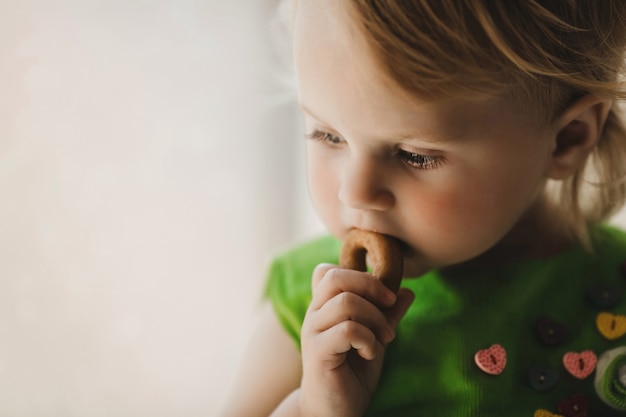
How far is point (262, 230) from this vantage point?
1.42 meters

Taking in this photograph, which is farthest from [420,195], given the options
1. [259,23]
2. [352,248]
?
[259,23]

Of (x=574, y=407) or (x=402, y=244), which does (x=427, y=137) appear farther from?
(x=574, y=407)

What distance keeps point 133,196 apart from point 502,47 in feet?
2.04

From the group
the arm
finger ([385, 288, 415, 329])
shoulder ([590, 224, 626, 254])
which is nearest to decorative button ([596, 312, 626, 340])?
shoulder ([590, 224, 626, 254])

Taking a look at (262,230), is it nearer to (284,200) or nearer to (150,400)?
(284,200)

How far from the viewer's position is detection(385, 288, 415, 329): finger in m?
0.84

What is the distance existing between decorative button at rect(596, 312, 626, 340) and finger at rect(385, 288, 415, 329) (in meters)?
0.26

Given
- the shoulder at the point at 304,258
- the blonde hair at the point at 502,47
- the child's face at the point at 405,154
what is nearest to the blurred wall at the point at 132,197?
the shoulder at the point at 304,258

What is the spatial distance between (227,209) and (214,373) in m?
0.27

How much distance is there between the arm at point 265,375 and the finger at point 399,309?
218 millimetres

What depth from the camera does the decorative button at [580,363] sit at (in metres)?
0.92

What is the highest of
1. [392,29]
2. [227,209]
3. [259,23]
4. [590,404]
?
[259,23]

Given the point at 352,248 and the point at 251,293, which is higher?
the point at 251,293

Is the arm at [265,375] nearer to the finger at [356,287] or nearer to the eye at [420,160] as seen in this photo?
the finger at [356,287]
